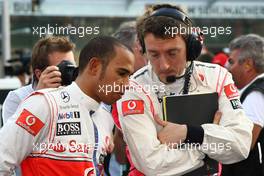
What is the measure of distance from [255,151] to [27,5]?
804 cm

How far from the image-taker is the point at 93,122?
8.24 feet

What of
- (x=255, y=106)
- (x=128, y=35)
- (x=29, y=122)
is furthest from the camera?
(x=128, y=35)

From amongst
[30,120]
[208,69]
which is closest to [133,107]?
[208,69]

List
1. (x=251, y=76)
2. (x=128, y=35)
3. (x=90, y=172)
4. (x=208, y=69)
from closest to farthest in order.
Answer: (x=90, y=172)
(x=208, y=69)
(x=128, y=35)
(x=251, y=76)

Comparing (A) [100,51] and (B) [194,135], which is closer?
(A) [100,51]

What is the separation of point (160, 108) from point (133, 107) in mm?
143

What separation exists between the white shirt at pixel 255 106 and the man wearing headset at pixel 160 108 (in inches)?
44.7

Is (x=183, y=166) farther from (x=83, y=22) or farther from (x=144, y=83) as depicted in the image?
(x=83, y=22)

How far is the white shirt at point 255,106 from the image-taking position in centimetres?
392

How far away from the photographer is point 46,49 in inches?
133

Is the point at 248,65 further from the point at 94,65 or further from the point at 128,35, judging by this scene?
the point at 94,65

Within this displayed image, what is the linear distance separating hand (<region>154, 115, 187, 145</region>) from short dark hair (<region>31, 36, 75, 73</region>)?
981mm

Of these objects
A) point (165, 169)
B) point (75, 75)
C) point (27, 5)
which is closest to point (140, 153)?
point (165, 169)

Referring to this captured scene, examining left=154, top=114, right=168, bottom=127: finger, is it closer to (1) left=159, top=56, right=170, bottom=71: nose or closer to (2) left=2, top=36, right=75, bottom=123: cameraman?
(1) left=159, top=56, right=170, bottom=71: nose
